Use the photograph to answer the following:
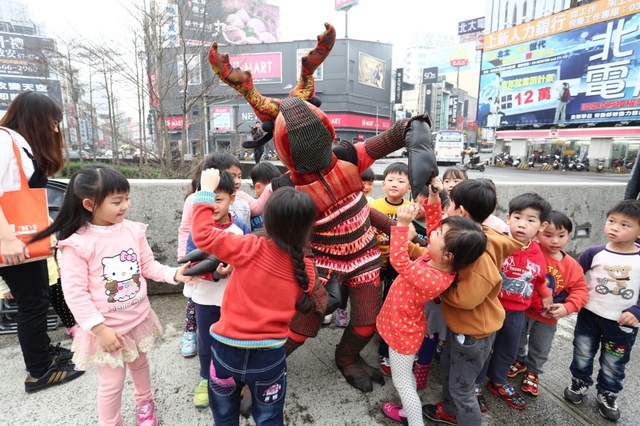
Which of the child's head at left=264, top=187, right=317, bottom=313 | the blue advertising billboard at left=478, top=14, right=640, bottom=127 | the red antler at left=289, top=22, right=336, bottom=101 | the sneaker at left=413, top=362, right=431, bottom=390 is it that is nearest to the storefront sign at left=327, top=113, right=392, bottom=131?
the blue advertising billboard at left=478, top=14, right=640, bottom=127

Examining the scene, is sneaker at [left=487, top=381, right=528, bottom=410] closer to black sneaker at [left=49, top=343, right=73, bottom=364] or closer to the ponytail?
the ponytail

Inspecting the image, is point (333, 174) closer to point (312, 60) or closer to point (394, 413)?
point (312, 60)

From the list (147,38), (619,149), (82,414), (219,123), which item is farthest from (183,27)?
(619,149)

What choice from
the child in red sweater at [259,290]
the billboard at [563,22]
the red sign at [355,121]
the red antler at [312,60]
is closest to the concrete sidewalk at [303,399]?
the child in red sweater at [259,290]

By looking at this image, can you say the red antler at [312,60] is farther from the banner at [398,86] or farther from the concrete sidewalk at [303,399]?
the banner at [398,86]

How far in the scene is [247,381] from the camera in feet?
4.61

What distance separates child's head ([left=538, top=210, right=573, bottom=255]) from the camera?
6.61ft

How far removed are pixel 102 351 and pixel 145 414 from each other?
1.47 feet

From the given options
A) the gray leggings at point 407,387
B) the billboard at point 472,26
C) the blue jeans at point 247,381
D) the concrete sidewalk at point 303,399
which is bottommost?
the concrete sidewalk at point 303,399

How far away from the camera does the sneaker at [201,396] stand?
192cm

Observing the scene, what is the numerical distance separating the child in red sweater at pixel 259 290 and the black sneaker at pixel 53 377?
1.23m

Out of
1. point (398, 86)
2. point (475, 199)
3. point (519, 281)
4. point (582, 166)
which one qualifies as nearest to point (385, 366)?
point (519, 281)

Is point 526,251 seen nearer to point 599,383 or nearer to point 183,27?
point 599,383

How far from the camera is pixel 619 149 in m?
20.2
